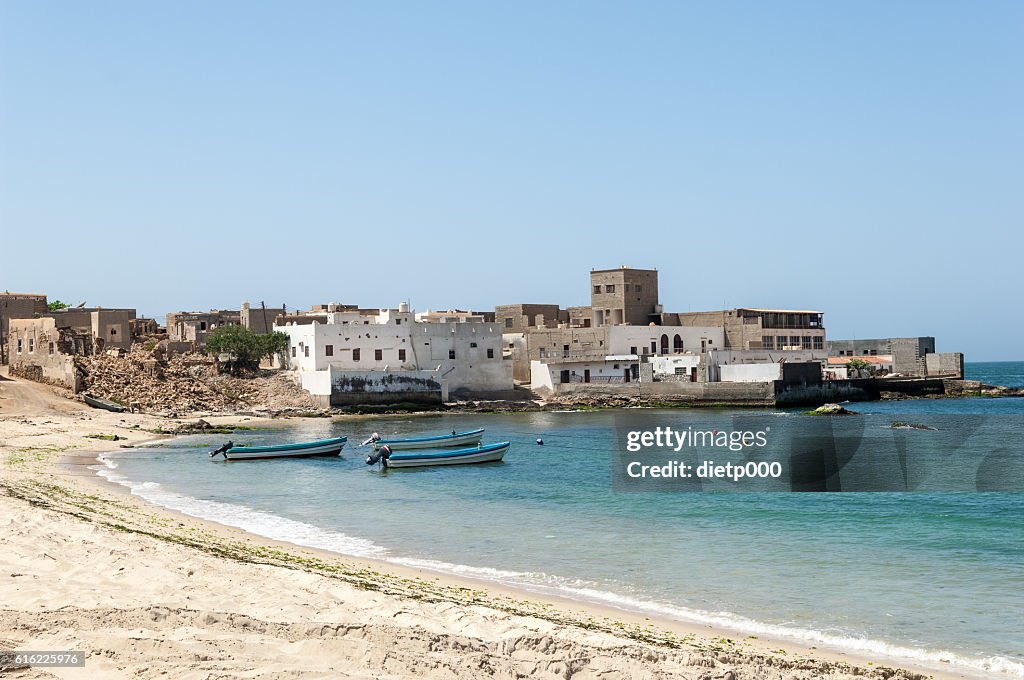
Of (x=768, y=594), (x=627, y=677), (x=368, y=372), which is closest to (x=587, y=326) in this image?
(x=368, y=372)

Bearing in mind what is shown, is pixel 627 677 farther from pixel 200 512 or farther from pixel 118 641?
pixel 200 512

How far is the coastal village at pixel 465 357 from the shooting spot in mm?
52938

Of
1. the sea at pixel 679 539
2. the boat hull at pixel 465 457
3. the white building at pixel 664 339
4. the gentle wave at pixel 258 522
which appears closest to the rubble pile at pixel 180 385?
the sea at pixel 679 539

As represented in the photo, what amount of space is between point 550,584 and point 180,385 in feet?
144

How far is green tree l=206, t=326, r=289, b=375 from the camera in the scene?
57594 mm

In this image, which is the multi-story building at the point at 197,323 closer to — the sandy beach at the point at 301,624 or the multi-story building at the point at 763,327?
the multi-story building at the point at 763,327

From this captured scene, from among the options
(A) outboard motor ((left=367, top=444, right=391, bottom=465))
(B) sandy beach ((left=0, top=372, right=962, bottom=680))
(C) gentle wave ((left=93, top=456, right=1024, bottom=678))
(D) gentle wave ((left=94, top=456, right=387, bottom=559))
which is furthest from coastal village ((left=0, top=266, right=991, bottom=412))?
(B) sandy beach ((left=0, top=372, right=962, bottom=680))

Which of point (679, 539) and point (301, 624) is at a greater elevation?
point (301, 624)

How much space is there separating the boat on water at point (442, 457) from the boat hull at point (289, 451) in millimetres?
2846

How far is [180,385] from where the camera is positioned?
178 feet

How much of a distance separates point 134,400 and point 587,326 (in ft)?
109
